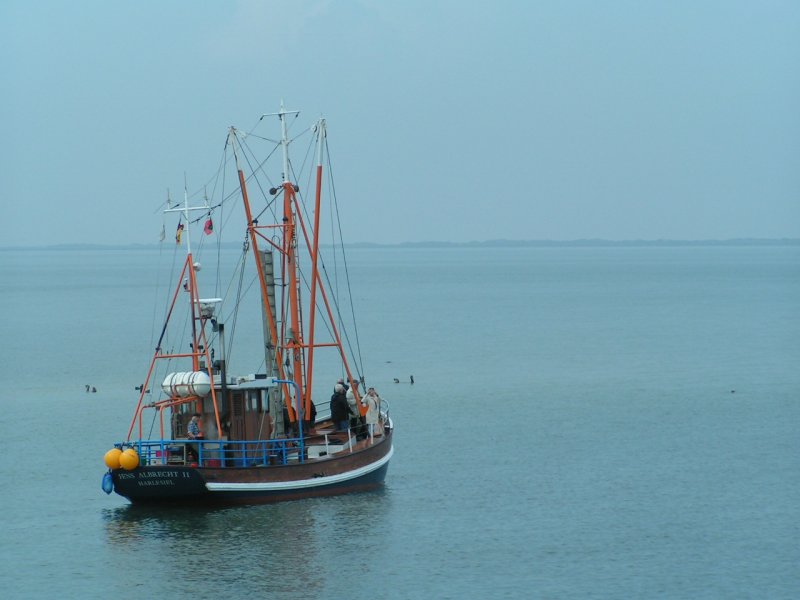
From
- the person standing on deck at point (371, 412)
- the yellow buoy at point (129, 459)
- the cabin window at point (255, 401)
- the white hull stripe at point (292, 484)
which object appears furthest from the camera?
the person standing on deck at point (371, 412)

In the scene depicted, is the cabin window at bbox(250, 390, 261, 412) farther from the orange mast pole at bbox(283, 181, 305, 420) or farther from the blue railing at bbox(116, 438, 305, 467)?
the orange mast pole at bbox(283, 181, 305, 420)

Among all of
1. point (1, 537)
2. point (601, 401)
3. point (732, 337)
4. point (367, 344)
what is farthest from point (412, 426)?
point (732, 337)

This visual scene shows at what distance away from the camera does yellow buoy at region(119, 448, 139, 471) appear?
33312mm

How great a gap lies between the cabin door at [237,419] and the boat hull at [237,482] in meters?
1.76

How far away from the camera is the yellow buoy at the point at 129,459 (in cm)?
3331

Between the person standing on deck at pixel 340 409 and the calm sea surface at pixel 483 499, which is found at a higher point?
the person standing on deck at pixel 340 409

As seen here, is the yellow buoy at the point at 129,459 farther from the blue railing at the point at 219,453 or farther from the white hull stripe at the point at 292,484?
the white hull stripe at the point at 292,484

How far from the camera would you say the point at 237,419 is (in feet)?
118

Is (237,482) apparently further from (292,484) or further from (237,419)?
(237,419)

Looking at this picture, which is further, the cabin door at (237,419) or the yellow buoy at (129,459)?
the cabin door at (237,419)


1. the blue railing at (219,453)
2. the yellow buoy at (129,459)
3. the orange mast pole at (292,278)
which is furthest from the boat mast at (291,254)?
the yellow buoy at (129,459)

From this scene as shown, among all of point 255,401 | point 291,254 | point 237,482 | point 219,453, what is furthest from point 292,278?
point 237,482

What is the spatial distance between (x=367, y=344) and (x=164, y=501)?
55504 millimetres

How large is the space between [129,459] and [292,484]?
4.42m
